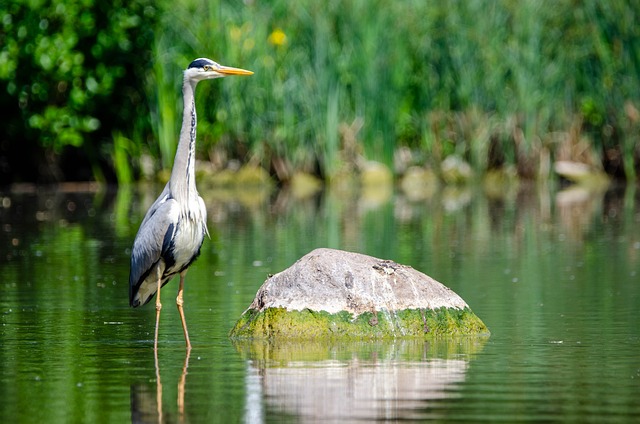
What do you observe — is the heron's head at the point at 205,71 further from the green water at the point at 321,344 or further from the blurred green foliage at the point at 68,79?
the blurred green foliage at the point at 68,79

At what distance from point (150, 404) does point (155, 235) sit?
8.57 feet

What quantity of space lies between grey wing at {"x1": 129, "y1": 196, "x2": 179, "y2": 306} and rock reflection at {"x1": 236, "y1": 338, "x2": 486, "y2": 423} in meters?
0.97

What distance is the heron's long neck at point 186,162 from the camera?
384 inches

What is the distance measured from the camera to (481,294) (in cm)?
1238

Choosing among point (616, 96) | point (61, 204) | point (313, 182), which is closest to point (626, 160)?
point (616, 96)

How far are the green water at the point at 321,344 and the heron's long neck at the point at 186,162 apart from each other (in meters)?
1.08

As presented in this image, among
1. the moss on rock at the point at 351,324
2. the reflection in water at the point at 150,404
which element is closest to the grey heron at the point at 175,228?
the moss on rock at the point at 351,324

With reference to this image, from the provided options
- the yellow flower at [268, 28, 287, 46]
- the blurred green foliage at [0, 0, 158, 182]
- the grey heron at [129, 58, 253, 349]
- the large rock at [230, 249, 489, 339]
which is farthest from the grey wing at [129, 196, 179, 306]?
the blurred green foliage at [0, 0, 158, 182]

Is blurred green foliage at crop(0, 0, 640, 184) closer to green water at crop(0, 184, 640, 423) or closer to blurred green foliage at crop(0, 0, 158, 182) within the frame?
blurred green foliage at crop(0, 0, 158, 182)

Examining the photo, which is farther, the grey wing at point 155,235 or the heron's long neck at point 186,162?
the heron's long neck at point 186,162

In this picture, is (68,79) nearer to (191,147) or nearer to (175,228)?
(191,147)

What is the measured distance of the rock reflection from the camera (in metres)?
7.00

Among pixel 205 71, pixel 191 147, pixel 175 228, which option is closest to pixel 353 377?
pixel 175 228

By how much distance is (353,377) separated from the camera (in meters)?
7.96
